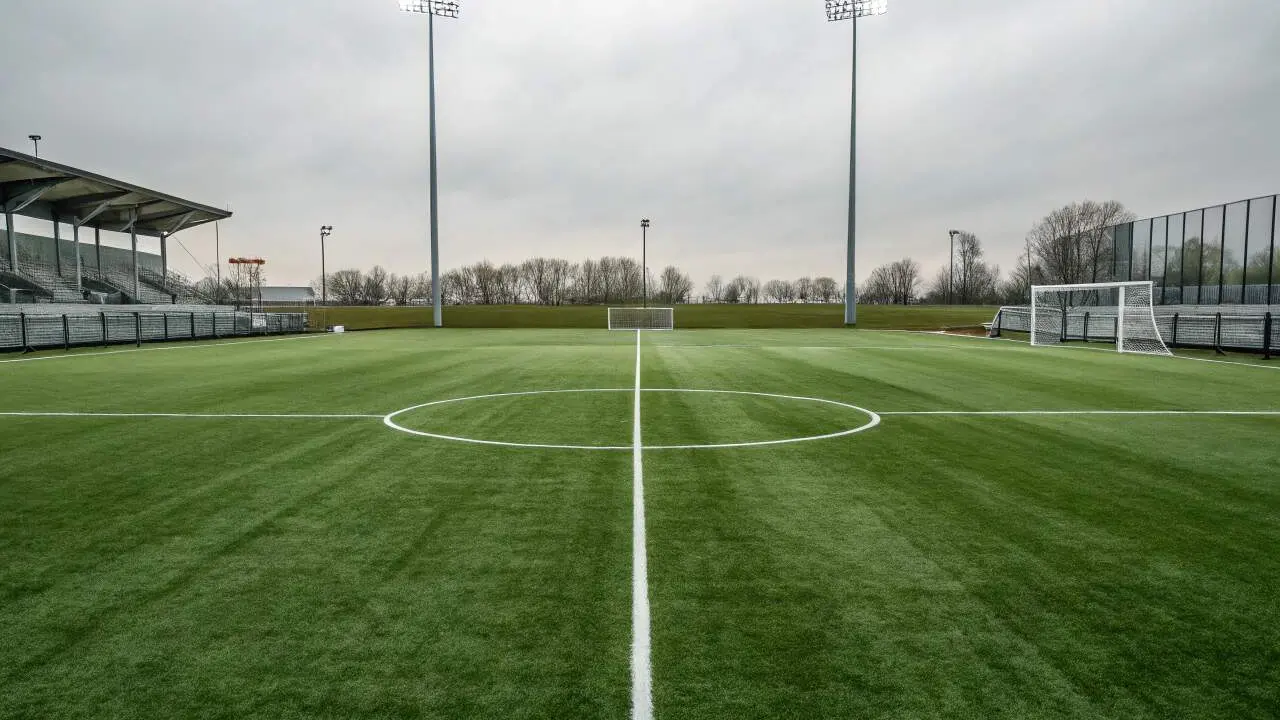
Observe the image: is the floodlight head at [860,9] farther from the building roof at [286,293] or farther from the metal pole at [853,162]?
the building roof at [286,293]

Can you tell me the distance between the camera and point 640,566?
4.63m

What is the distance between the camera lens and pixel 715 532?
17.5 feet

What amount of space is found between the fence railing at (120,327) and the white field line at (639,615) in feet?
99.9

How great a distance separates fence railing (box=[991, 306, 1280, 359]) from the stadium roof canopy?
5206cm

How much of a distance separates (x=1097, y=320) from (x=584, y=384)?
2774 cm

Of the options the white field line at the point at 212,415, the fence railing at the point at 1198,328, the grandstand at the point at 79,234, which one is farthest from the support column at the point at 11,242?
the fence railing at the point at 1198,328

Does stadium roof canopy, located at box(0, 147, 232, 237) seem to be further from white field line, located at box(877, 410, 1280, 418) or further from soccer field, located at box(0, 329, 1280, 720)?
white field line, located at box(877, 410, 1280, 418)

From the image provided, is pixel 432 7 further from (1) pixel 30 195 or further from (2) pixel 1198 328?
(2) pixel 1198 328

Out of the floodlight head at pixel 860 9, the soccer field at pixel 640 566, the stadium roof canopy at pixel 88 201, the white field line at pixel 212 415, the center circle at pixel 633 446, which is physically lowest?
the soccer field at pixel 640 566

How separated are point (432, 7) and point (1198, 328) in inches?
1815

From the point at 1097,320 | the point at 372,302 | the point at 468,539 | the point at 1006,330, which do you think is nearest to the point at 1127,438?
the point at 468,539

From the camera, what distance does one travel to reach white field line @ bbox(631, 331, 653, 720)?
3059 millimetres

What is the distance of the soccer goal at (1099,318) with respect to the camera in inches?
1126

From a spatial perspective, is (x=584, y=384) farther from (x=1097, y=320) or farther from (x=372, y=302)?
(x=372, y=302)
